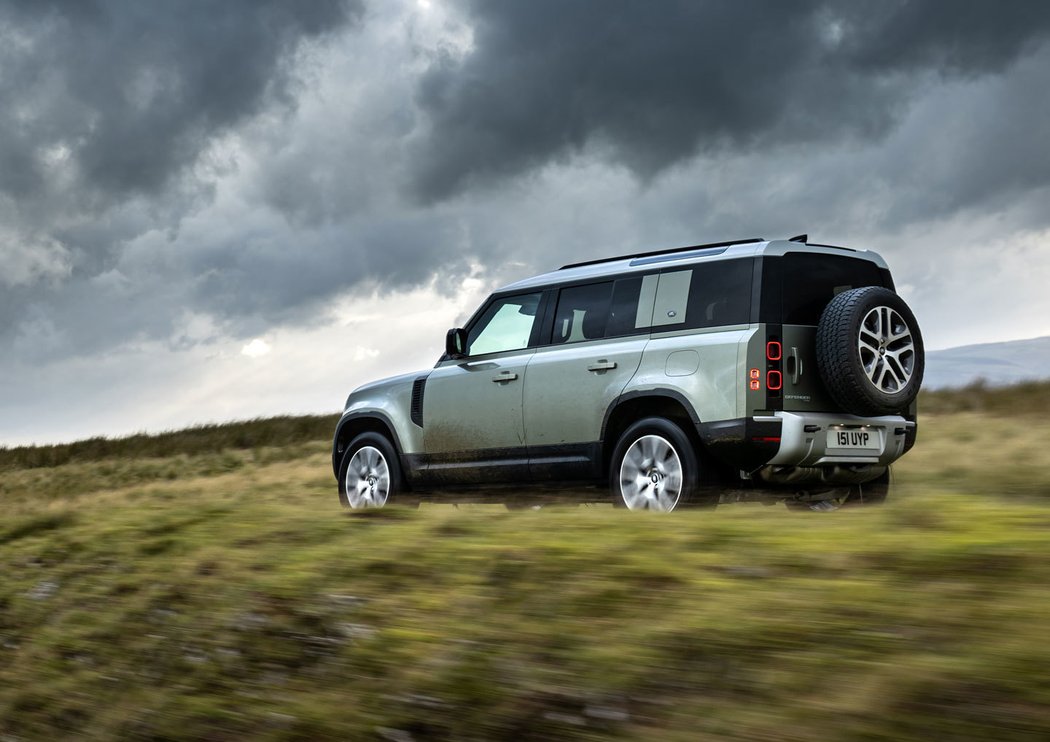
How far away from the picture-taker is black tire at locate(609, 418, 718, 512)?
7.91 m

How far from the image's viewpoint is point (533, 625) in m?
3.78

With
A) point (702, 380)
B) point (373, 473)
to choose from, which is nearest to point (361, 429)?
point (373, 473)

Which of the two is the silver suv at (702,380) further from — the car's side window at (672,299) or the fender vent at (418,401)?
the fender vent at (418,401)

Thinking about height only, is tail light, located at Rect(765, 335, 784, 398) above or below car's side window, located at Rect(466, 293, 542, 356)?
below

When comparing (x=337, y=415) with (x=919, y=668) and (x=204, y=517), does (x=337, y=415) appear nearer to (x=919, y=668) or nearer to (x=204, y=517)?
(x=204, y=517)

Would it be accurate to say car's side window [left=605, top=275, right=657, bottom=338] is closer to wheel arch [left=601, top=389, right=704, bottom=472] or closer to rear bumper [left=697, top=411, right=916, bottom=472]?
wheel arch [left=601, top=389, right=704, bottom=472]

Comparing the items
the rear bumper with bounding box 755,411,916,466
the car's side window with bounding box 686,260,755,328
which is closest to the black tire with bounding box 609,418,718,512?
the rear bumper with bounding box 755,411,916,466

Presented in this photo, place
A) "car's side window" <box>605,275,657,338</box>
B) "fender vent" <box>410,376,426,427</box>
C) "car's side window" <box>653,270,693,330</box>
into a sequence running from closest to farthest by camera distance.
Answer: "car's side window" <box>653,270,693,330</box> → "car's side window" <box>605,275,657,338</box> → "fender vent" <box>410,376,426,427</box>

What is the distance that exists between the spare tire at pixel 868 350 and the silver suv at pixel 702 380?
1 cm

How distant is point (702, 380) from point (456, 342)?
2.58m

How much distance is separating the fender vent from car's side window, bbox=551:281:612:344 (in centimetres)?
155

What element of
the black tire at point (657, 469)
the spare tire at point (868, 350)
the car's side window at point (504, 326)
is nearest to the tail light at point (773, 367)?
the spare tire at point (868, 350)

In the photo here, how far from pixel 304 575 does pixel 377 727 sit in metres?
1.31

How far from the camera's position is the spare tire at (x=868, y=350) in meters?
7.83
